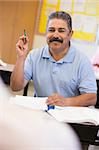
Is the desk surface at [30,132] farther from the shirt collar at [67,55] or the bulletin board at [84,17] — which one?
the bulletin board at [84,17]

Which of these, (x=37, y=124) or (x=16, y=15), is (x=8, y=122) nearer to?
(x=37, y=124)

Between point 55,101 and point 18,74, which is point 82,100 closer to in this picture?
point 55,101

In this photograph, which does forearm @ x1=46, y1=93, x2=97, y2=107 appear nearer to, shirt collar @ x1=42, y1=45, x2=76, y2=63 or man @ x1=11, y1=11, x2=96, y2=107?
man @ x1=11, y1=11, x2=96, y2=107

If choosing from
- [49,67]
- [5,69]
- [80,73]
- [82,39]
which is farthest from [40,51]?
[82,39]

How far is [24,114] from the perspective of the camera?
1.47 feet

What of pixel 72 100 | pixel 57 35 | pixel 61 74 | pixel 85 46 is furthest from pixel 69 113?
pixel 85 46

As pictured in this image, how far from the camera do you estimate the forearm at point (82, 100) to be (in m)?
1.52

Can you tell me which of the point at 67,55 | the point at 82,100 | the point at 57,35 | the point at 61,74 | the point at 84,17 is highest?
the point at 84,17

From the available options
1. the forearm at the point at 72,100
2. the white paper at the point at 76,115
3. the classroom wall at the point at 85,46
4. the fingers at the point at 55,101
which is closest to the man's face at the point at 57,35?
the forearm at the point at 72,100

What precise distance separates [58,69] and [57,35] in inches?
8.6

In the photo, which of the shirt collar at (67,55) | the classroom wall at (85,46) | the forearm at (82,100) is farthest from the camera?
the classroom wall at (85,46)

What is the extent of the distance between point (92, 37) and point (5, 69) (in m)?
1.74

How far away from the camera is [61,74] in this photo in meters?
1.77

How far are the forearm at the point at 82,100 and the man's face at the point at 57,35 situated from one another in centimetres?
36
